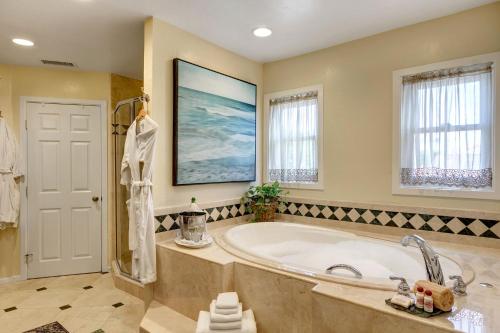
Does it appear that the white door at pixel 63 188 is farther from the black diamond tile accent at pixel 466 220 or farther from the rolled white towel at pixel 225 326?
the black diamond tile accent at pixel 466 220

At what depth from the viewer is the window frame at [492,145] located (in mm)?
2158

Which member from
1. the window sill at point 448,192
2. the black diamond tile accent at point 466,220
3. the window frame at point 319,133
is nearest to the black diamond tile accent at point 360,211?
the window sill at point 448,192

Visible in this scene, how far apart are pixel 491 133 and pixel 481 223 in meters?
→ 0.69

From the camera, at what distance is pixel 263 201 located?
3178 mm

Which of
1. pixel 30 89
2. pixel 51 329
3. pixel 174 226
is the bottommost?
pixel 51 329

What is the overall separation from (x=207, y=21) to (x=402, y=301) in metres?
2.41

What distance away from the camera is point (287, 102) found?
3363mm

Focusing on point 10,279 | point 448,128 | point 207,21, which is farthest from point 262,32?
point 10,279

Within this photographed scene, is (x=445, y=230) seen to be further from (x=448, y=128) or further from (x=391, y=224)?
(x=448, y=128)

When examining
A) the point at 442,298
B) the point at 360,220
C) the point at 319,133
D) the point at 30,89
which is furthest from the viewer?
the point at 30,89

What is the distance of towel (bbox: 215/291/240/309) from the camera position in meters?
1.68

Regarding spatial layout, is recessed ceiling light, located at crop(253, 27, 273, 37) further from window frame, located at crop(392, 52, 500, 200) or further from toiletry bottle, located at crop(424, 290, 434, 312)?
toiletry bottle, located at crop(424, 290, 434, 312)

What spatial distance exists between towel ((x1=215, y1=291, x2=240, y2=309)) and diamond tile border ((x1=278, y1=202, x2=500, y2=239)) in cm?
155

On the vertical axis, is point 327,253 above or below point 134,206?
below
